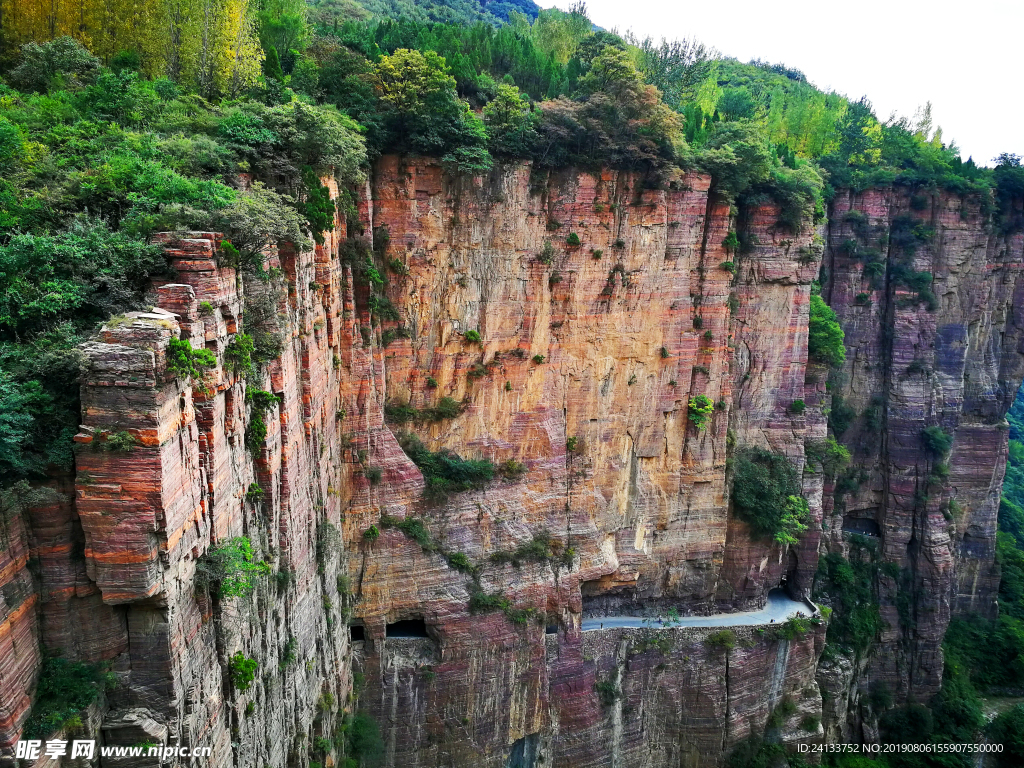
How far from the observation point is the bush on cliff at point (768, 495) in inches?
1208

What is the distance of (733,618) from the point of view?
31.3 metres

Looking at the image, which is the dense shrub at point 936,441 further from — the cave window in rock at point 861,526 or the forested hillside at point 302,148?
the forested hillside at point 302,148

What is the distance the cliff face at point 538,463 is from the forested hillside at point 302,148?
1.03 m

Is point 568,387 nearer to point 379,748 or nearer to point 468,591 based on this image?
point 468,591

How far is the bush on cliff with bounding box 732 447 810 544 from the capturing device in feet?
101

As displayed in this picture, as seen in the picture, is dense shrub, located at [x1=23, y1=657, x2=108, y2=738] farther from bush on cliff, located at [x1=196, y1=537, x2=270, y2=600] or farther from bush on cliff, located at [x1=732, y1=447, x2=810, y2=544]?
bush on cliff, located at [x1=732, y1=447, x2=810, y2=544]

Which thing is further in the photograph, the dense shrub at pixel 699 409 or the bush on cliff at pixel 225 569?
the dense shrub at pixel 699 409

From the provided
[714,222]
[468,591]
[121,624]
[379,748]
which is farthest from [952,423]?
[121,624]

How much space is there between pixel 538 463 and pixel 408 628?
7986mm

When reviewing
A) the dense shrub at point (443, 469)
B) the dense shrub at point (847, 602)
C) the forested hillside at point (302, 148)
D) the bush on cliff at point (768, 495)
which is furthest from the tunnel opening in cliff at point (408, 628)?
the dense shrub at point (847, 602)

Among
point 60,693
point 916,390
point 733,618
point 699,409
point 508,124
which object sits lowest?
point 733,618

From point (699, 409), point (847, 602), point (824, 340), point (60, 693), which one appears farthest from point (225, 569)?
point (847, 602)

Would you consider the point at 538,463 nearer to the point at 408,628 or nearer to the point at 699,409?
the point at 699,409

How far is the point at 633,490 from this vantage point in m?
29.4
